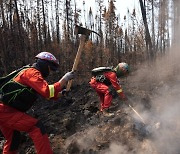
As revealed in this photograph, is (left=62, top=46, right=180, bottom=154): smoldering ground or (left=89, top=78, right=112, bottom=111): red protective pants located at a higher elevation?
(left=89, top=78, right=112, bottom=111): red protective pants

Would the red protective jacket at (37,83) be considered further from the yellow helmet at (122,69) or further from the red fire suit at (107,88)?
the yellow helmet at (122,69)

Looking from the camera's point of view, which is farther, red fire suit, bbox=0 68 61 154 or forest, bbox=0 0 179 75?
forest, bbox=0 0 179 75

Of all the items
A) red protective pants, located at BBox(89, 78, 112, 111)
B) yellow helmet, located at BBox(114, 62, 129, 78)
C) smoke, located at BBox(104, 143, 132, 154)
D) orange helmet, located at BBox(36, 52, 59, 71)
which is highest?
orange helmet, located at BBox(36, 52, 59, 71)

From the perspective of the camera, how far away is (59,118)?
893 cm

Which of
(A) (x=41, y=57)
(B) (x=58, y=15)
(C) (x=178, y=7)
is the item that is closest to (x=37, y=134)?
(A) (x=41, y=57)

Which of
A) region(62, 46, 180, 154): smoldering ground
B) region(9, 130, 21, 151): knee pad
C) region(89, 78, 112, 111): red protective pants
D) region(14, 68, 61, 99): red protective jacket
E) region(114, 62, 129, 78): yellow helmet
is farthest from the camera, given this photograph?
region(114, 62, 129, 78): yellow helmet

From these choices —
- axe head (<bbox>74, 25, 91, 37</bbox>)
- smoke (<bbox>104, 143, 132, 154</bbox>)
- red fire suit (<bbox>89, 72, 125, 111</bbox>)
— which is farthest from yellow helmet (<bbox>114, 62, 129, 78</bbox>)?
smoke (<bbox>104, 143, 132, 154</bbox>)

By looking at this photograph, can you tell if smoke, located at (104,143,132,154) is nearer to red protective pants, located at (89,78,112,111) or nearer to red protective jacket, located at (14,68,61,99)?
red protective jacket, located at (14,68,61,99)

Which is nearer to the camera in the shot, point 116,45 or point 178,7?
point 178,7

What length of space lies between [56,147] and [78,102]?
668 cm

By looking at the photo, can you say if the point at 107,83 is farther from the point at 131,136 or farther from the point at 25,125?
the point at 25,125

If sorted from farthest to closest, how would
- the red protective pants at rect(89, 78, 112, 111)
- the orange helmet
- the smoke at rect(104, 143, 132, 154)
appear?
the red protective pants at rect(89, 78, 112, 111) → the smoke at rect(104, 143, 132, 154) → the orange helmet

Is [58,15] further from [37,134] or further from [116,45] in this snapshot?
[37,134]

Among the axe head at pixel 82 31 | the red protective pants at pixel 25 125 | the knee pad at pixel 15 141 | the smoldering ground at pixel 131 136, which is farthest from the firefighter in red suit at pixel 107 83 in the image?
the red protective pants at pixel 25 125
